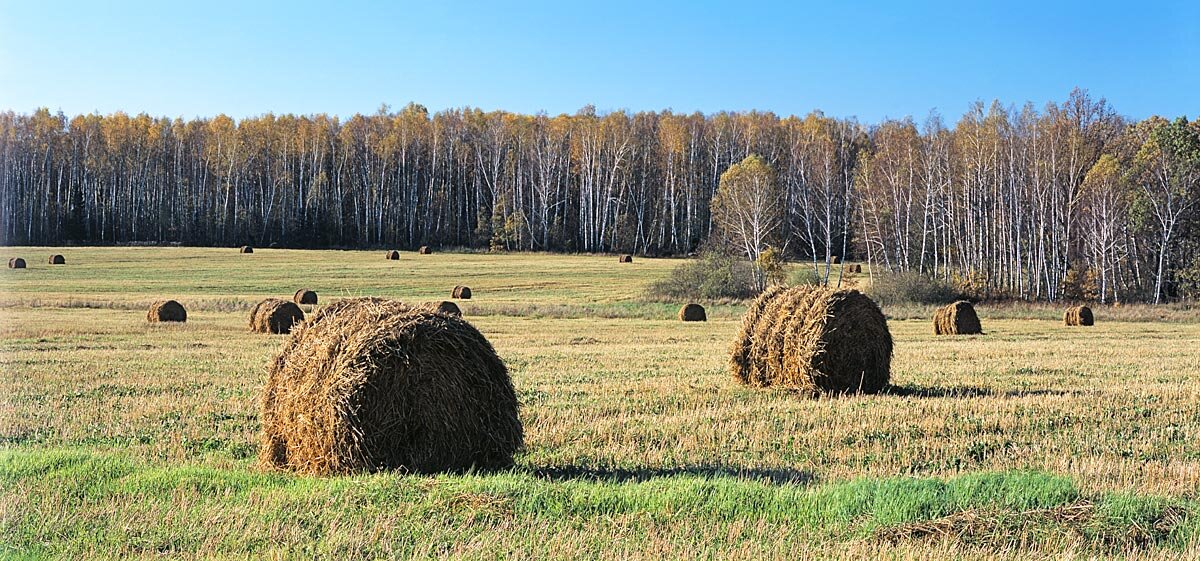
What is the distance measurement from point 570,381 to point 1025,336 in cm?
1905

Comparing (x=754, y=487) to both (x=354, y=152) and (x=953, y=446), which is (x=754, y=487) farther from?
(x=354, y=152)

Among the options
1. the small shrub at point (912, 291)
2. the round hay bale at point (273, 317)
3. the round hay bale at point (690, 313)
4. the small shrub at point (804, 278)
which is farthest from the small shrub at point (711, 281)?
the round hay bale at point (273, 317)

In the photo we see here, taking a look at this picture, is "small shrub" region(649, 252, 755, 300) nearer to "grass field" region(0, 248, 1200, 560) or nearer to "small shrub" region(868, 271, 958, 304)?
"small shrub" region(868, 271, 958, 304)

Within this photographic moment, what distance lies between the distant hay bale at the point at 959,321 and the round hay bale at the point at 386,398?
26.2m

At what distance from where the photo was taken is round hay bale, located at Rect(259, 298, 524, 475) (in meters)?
8.76

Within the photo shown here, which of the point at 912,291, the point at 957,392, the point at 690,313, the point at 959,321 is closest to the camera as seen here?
the point at 957,392

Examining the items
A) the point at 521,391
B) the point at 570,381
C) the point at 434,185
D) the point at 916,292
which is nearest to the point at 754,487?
the point at 521,391

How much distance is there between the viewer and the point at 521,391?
1538cm

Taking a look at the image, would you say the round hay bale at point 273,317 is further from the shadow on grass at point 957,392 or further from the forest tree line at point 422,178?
the forest tree line at point 422,178

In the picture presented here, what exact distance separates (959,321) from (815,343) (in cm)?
1875

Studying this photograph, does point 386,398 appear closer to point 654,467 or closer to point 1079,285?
point 654,467

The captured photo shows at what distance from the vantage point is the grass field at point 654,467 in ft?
21.6

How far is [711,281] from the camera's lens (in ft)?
168

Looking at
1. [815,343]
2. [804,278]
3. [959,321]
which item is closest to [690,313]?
[959,321]
